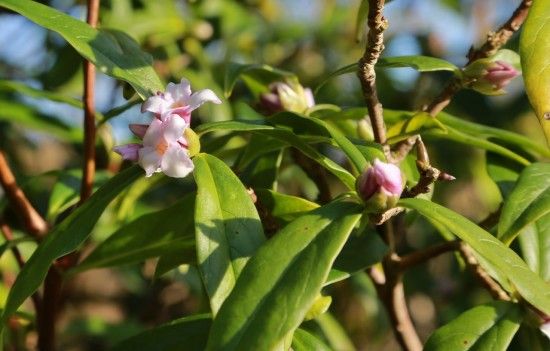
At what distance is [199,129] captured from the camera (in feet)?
2.79

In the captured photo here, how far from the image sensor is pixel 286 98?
1.07 metres

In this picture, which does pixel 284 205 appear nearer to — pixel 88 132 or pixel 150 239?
pixel 150 239

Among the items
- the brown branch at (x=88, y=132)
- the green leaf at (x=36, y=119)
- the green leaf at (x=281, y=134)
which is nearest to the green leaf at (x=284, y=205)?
the green leaf at (x=281, y=134)

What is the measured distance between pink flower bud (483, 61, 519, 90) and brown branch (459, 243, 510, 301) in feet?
0.63

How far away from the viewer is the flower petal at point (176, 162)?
79cm

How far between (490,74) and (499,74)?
10 millimetres

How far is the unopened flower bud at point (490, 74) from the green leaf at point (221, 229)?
338 mm

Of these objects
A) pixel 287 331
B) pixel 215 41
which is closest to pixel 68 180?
pixel 287 331

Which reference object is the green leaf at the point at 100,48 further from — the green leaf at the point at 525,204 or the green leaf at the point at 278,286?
the green leaf at the point at 525,204

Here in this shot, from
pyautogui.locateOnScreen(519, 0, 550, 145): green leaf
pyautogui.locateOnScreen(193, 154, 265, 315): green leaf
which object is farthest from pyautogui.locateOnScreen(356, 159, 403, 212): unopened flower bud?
pyautogui.locateOnScreen(519, 0, 550, 145): green leaf

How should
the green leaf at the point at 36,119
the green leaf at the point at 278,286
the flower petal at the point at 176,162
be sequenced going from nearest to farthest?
1. the green leaf at the point at 278,286
2. the flower petal at the point at 176,162
3. the green leaf at the point at 36,119

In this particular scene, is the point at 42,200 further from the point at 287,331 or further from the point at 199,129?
the point at 287,331

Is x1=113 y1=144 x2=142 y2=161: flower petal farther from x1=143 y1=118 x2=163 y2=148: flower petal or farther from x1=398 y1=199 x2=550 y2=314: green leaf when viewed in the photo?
x1=398 y1=199 x2=550 y2=314: green leaf

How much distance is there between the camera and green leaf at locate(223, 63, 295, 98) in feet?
3.47
